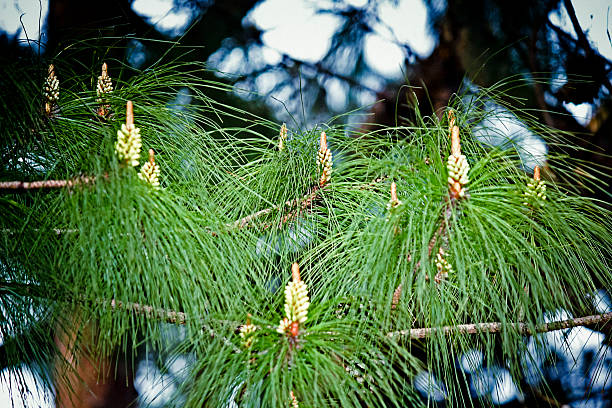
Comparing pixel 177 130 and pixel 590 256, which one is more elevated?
pixel 177 130

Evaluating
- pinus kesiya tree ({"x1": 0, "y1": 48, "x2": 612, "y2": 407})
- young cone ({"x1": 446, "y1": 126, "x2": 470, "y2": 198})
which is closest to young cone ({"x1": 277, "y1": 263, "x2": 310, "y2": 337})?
pinus kesiya tree ({"x1": 0, "y1": 48, "x2": 612, "y2": 407})

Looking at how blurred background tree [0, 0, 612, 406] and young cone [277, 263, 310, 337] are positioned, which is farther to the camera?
blurred background tree [0, 0, 612, 406]

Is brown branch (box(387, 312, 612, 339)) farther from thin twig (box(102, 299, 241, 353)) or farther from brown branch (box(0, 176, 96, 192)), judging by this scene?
brown branch (box(0, 176, 96, 192))

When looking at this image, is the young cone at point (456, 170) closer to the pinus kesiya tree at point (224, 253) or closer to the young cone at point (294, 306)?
the pinus kesiya tree at point (224, 253)

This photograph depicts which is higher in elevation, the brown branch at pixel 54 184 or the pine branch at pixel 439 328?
the brown branch at pixel 54 184

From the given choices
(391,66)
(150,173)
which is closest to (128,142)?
(150,173)

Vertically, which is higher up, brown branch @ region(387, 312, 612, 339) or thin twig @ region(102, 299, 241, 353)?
thin twig @ region(102, 299, 241, 353)

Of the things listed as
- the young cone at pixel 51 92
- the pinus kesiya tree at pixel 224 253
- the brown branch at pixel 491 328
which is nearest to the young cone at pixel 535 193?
the pinus kesiya tree at pixel 224 253

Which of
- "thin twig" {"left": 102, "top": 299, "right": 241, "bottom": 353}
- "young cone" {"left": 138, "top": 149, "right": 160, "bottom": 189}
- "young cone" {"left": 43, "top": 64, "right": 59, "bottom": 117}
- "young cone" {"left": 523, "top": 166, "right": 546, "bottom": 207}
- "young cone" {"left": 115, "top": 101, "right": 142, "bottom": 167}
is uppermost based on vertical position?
"young cone" {"left": 43, "top": 64, "right": 59, "bottom": 117}

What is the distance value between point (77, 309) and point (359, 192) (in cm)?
29

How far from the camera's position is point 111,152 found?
419mm

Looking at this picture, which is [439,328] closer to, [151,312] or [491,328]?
[491,328]

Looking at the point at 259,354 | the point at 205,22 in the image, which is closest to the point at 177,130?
the point at 259,354

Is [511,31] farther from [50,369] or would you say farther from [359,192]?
[50,369]
